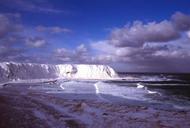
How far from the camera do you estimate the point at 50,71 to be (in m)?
93.6

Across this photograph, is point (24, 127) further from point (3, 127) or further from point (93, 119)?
point (93, 119)

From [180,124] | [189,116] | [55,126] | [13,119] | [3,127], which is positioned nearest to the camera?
[3,127]

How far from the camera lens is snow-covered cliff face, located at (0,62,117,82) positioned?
62.4 meters

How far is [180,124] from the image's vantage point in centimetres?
1482

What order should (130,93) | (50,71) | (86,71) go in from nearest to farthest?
1. (130,93)
2. (50,71)
3. (86,71)

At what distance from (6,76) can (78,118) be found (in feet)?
156

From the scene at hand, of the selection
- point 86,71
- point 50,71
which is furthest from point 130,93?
point 86,71

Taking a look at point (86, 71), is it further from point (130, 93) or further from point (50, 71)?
point (130, 93)

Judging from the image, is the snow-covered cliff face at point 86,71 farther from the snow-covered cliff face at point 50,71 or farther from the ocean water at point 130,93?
the ocean water at point 130,93

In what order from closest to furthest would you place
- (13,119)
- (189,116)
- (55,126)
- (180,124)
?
(55,126), (13,119), (180,124), (189,116)

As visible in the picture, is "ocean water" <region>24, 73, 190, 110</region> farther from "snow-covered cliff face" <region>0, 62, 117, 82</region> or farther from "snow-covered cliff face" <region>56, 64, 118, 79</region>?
"snow-covered cliff face" <region>56, 64, 118, 79</region>

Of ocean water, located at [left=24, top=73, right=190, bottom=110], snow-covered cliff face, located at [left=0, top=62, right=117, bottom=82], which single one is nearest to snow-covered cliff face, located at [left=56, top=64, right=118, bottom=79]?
snow-covered cliff face, located at [left=0, top=62, right=117, bottom=82]

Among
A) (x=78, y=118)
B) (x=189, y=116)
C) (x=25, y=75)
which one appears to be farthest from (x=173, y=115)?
(x=25, y=75)

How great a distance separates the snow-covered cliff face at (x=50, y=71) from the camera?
205 ft
